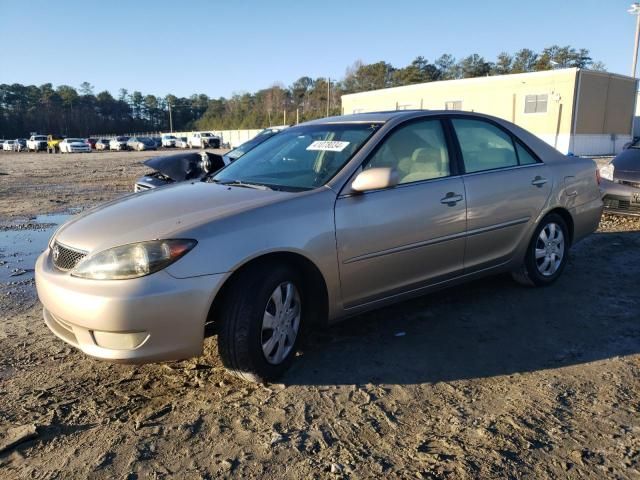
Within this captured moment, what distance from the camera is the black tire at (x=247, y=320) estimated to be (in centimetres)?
286

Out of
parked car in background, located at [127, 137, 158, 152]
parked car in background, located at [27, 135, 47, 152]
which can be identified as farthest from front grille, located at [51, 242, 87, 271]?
parked car in background, located at [27, 135, 47, 152]

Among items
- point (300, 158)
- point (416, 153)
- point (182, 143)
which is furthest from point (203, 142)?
point (416, 153)

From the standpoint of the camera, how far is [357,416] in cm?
278

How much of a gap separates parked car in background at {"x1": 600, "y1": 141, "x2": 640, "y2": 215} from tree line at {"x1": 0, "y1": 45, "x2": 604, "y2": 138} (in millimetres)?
54858

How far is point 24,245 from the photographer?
22.9ft

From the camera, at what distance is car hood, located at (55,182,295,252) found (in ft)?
9.48

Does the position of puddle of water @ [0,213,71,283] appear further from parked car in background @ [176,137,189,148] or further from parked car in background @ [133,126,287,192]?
parked car in background @ [176,137,189,148]

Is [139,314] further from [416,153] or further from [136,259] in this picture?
[416,153]

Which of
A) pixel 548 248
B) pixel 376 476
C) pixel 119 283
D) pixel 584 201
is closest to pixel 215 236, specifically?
pixel 119 283

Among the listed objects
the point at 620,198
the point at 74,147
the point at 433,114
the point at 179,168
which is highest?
the point at 433,114

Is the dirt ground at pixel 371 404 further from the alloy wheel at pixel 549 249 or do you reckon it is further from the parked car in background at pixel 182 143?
the parked car in background at pixel 182 143

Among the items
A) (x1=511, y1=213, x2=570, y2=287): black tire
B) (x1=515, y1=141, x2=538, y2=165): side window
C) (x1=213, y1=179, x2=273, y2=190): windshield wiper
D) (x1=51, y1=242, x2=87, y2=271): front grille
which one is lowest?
(x1=511, y1=213, x2=570, y2=287): black tire

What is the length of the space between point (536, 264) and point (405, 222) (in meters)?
1.82

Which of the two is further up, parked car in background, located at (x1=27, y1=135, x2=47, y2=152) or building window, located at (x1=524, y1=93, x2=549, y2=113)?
building window, located at (x1=524, y1=93, x2=549, y2=113)
